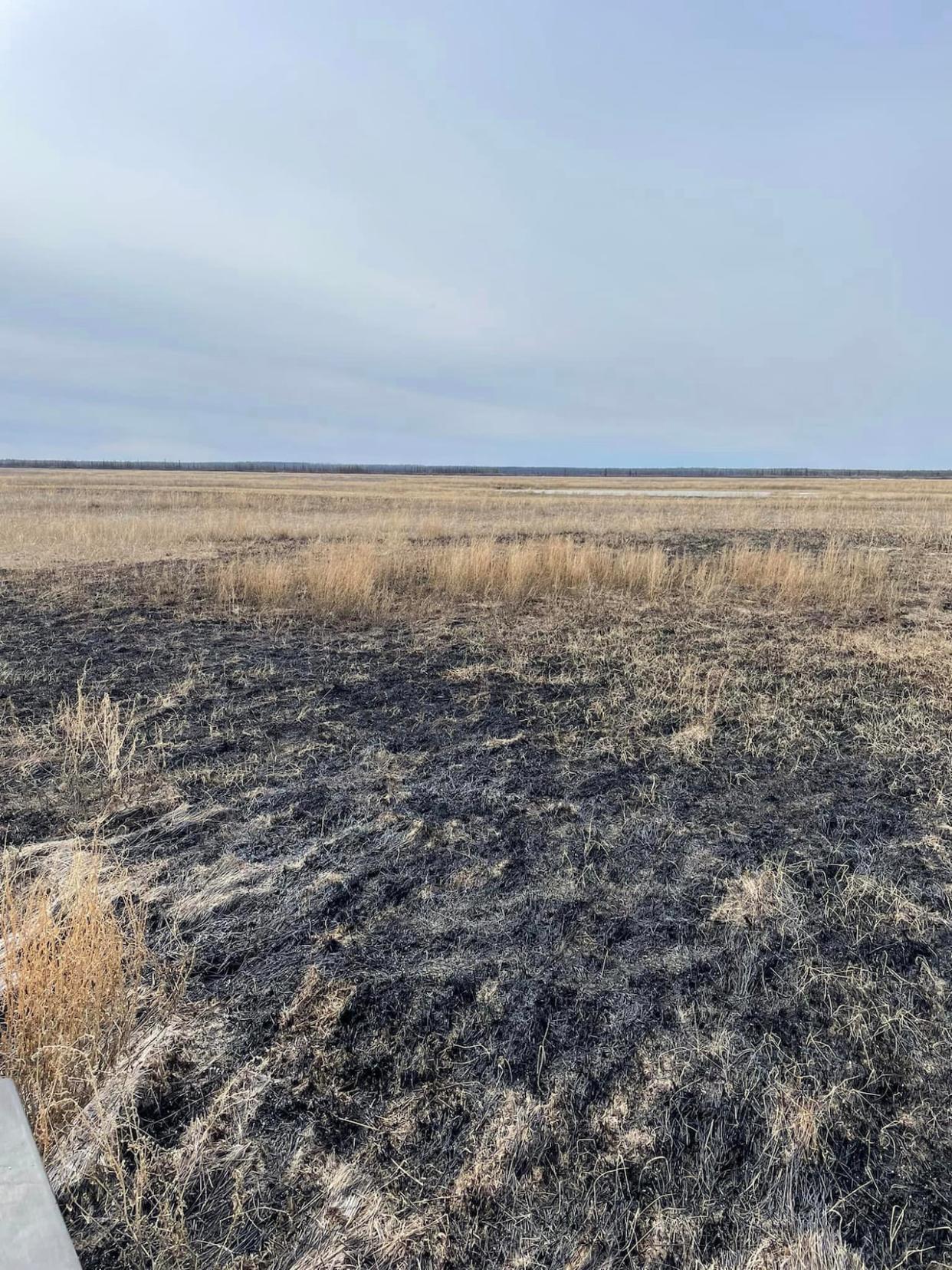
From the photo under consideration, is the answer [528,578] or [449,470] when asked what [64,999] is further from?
[449,470]

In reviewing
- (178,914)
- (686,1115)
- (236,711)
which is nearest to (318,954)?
(178,914)

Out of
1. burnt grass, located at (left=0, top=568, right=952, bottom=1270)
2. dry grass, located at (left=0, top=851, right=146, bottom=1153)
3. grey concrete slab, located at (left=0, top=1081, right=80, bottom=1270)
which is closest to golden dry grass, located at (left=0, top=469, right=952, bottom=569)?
burnt grass, located at (left=0, top=568, right=952, bottom=1270)

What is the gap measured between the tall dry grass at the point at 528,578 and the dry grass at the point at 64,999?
246 inches

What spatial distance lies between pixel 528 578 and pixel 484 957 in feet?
26.3

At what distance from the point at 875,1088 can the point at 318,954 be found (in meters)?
2.01

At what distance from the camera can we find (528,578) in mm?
10422

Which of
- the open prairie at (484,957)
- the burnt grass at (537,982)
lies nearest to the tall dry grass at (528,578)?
→ the open prairie at (484,957)

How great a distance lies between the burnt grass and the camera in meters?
1.84

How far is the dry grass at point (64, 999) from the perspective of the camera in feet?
6.89

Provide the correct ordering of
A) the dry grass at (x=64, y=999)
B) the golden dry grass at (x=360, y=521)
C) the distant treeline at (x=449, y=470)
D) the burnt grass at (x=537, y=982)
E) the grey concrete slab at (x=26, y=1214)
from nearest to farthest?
the grey concrete slab at (x=26, y=1214)
the burnt grass at (x=537, y=982)
the dry grass at (x=64, y=999)
the golden dry grass at (x=360, y=521)
the distant treeline at (x=449, y=470)

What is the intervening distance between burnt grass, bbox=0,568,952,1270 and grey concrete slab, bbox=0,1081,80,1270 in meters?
0.45

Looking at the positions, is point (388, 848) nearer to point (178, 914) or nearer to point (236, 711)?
point (178, 914)

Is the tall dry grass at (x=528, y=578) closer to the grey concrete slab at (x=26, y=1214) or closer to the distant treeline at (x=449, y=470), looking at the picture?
the grey concrete slab at (x=26, y=1214)

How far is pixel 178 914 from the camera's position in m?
2.95
